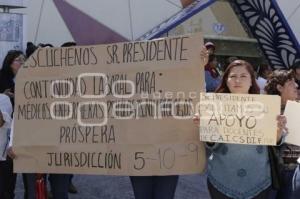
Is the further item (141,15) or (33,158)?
(141,15)

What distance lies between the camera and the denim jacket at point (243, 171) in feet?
13.9

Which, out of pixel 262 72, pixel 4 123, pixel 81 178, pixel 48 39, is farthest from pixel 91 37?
pixel 4 123

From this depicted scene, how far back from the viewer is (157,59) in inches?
191

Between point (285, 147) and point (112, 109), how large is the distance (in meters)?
1.35

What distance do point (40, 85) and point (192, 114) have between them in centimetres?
134

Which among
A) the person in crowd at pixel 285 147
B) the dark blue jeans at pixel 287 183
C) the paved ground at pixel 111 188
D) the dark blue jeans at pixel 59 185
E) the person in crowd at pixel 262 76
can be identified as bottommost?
the paved ground at pixel 111 188

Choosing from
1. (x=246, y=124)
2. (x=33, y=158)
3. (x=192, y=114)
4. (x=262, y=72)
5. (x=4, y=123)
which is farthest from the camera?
(x=262, y=72)

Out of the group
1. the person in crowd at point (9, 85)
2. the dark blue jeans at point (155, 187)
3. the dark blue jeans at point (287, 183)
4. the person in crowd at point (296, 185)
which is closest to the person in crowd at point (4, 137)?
the person in crowd at point (9, 85)

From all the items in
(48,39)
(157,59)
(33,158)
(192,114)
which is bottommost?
(33,158)

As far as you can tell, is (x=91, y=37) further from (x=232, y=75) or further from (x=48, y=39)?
(x=232, y=75)

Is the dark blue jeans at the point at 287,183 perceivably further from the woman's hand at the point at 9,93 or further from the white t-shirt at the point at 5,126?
the woman's hand at the point at 9,93

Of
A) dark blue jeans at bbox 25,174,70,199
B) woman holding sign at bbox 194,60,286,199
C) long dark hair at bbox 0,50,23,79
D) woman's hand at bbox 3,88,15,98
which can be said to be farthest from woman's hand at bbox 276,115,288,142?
long dark hair at bbox 0,50,23,79

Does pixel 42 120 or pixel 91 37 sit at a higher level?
pixel 91 37

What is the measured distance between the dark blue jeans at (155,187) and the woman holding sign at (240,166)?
19.7 inches
